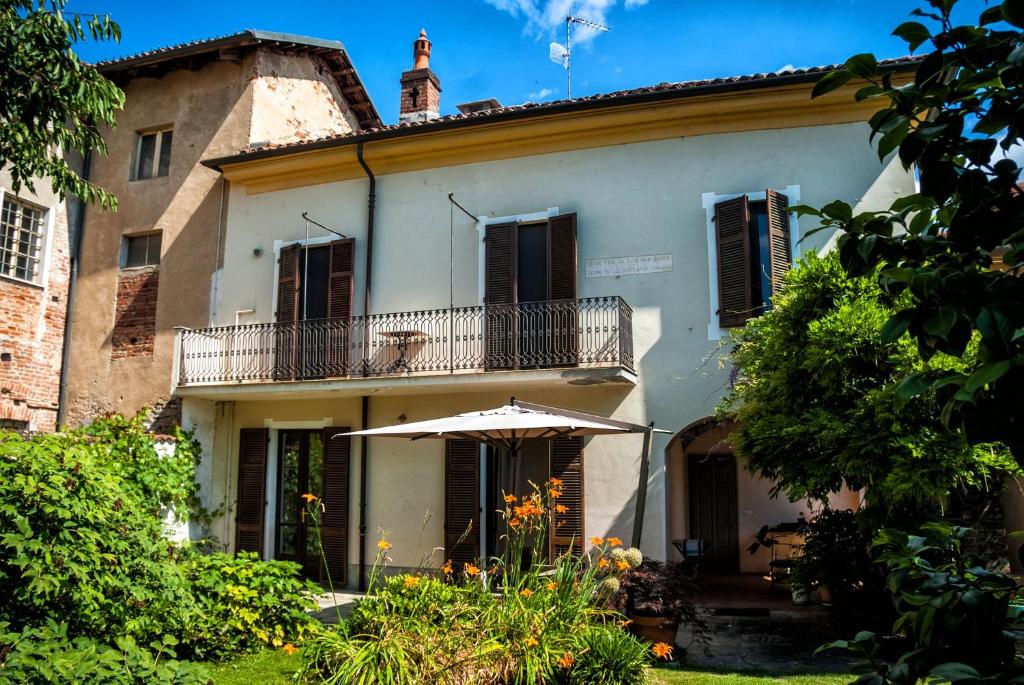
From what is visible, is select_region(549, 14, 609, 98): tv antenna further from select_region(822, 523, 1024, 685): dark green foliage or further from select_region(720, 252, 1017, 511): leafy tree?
select_region(822, 523, 1024, 685): dark green foliage

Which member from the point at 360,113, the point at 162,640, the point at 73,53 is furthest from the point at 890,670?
the point at 360,113

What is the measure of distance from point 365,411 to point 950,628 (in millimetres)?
11901

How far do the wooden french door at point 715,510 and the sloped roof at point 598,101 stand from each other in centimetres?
690

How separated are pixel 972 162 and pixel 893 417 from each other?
5.71 meters

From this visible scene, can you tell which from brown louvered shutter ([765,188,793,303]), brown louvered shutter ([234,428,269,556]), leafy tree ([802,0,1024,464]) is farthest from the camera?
brown louvered shutter ([234,428,269,556])

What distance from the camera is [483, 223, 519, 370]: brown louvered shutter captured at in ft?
38.8

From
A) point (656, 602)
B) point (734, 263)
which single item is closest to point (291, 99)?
point (734, 263)

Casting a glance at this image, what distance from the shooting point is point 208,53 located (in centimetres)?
1483

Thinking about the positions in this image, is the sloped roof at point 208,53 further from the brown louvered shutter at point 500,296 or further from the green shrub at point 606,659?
the green shrub at point 606,659

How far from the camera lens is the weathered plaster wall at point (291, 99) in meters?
14.7

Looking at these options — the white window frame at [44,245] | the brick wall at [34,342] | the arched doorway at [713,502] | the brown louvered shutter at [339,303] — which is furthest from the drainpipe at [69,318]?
the arched doorway at [713,502]

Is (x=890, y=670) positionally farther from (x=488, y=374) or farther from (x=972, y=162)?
(x=488, y=374)

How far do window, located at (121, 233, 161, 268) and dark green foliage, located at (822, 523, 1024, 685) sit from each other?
1506cm

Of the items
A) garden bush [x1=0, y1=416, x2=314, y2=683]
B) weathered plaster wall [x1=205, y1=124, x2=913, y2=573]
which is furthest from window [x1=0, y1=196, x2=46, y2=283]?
garden bush [x1=0, y1=416, x2=314, y2=683]
